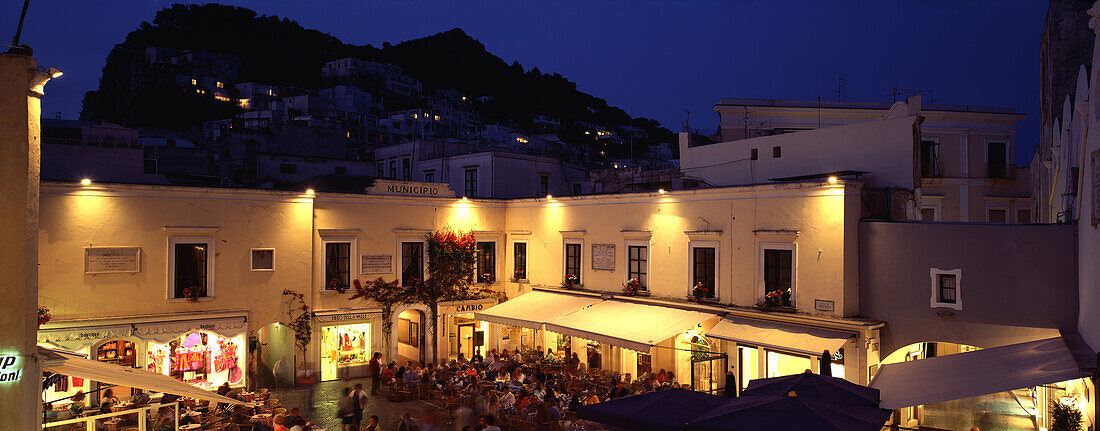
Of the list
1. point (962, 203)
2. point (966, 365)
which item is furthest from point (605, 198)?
point (962, 203)

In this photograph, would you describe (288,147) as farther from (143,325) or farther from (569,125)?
(569,125)

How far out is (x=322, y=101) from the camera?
221 feet

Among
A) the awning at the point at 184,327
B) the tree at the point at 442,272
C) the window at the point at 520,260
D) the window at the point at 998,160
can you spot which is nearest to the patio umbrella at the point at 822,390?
the tree at the point at 442,272

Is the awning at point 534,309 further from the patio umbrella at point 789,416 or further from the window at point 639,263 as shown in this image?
the patio umbrella at point 789,416

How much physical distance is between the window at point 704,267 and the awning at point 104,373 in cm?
1205

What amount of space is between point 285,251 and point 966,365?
17506 millimetres

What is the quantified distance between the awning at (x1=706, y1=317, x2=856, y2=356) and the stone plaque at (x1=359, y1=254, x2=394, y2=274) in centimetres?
1052

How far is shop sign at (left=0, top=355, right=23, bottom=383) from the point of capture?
26.0ft

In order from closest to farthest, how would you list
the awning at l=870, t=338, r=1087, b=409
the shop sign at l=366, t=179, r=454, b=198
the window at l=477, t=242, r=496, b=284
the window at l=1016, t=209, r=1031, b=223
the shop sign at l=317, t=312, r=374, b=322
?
the awning at l=870, t=338, r=1087, b=409 < the shop sign at l=317, t=312, r=374, b=322 < the shop sign at l=366, t=179, r=454, b=198 < the window at l=477, t=242, r=496, b=284 < the window at l=1016, t=209, r=1031, b=223

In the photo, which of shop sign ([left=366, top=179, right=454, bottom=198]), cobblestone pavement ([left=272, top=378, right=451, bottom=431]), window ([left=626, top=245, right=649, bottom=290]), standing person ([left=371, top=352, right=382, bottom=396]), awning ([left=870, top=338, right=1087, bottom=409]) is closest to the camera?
awning ([left=870, top=338, right=1087, bottom=409])

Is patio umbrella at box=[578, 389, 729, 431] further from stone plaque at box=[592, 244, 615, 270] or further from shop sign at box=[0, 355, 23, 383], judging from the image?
stone plaque at box=[592, 244, 615, 270]

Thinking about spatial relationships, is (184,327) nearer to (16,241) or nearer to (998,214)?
(16,241)

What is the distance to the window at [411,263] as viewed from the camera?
22500mm

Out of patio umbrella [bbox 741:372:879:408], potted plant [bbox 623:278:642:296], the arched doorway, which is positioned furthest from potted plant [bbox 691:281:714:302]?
the arched doorway
